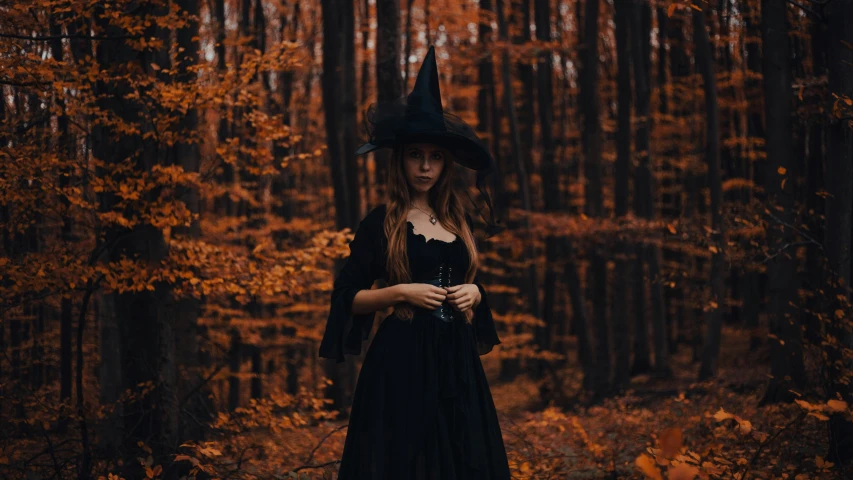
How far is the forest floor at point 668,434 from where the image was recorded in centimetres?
428

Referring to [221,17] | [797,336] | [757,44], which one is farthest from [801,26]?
[221,17]

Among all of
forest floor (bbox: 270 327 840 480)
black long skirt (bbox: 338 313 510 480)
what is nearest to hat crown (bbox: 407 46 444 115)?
black long skirt (bbox: 338 313 510 480)

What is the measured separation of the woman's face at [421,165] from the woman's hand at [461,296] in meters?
0.55

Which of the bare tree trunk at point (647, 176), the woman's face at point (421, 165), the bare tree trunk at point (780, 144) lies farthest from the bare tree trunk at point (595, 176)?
the woman's face at point (421, 165)

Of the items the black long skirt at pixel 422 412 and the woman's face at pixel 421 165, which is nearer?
the black long skirt at pixel 422 412

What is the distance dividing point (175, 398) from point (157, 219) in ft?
4.56

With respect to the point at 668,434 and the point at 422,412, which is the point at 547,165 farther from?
the point at 668,434

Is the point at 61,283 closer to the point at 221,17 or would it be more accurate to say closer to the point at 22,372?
the point at 22,372

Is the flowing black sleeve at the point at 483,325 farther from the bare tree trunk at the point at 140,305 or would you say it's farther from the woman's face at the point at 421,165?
the bare tree trunk at the point at 140,305

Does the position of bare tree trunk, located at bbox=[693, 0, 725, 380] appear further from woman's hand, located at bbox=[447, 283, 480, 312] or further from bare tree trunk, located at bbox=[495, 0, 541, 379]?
woman's hand, located at bbox=[447, 283, 480, 312]

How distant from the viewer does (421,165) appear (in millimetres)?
3777

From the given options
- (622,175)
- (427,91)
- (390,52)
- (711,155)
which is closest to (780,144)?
(390,52)

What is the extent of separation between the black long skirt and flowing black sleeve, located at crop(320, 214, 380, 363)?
0.14 meters

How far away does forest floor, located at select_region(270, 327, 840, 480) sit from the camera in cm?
428
